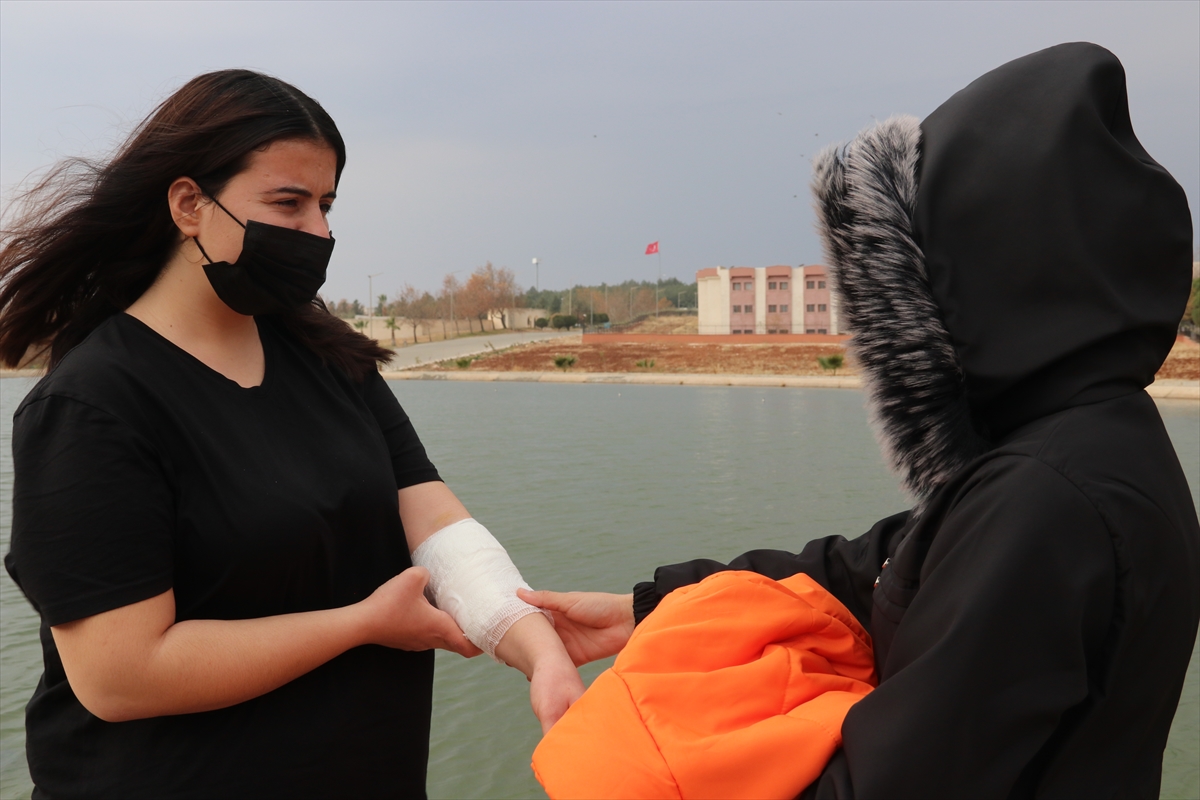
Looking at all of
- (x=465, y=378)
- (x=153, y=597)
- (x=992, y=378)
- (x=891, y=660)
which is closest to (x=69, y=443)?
(x=153, y=597)

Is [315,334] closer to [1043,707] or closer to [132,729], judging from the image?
[132,729]

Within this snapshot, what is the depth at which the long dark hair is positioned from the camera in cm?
149

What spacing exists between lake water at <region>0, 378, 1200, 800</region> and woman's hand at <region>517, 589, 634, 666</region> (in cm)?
230

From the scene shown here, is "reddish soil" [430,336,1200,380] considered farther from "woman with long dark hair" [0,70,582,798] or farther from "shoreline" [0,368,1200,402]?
"woman with long dark hair" [0,70,582,798]

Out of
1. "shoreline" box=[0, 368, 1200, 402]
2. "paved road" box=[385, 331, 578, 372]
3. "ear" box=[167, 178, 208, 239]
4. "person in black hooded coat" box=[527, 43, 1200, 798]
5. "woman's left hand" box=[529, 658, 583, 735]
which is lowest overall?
"shoreline" box=[0, 368, 1200, 402]

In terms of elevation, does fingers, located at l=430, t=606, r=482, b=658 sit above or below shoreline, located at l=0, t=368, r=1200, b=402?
above

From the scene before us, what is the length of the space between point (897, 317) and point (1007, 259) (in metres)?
0.17

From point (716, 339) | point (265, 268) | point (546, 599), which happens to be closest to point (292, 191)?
point (265, 268)

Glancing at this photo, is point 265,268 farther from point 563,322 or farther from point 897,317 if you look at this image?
point 563,322

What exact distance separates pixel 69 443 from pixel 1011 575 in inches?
48.8

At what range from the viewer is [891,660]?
3.60 feet

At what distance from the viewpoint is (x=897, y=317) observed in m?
1.26

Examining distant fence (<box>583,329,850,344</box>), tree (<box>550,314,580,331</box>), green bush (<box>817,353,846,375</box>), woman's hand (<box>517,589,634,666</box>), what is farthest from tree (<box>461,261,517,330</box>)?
woman's hand (<box>517,589,634,666</box>)

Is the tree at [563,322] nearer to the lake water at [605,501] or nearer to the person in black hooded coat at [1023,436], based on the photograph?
the lake water at [605,501]
